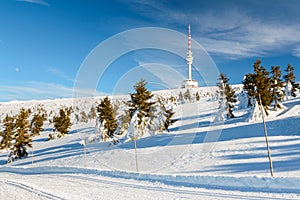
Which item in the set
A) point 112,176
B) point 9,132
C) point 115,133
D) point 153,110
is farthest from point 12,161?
point 112,176

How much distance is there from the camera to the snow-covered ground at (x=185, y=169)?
1150 centimetres

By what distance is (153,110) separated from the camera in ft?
136

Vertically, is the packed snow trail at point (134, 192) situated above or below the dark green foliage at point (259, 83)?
below

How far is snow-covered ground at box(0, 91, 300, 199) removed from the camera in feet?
37.7

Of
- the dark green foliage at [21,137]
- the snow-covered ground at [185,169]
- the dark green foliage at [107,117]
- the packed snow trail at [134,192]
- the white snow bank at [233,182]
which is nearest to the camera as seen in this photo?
the packed snow trail at [134,192]

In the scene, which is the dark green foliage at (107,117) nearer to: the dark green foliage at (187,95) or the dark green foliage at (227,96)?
the dark green foliage at (227,96)

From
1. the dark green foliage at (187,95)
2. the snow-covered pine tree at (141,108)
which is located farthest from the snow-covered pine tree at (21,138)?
the dark green foliage at (187,95)

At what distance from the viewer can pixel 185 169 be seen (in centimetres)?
2703

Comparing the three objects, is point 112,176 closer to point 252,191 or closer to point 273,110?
point 252,191

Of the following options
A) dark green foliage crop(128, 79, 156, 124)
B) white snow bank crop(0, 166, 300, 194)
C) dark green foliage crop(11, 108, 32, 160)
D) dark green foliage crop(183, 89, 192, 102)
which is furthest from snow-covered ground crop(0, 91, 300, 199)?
dark green foliage crop(183, 89, 192, 102)

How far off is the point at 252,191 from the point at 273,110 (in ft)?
132

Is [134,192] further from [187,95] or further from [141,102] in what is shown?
[187,95]

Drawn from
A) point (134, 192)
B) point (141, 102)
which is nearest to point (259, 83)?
point (141, 102)

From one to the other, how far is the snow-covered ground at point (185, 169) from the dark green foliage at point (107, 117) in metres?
2.77
